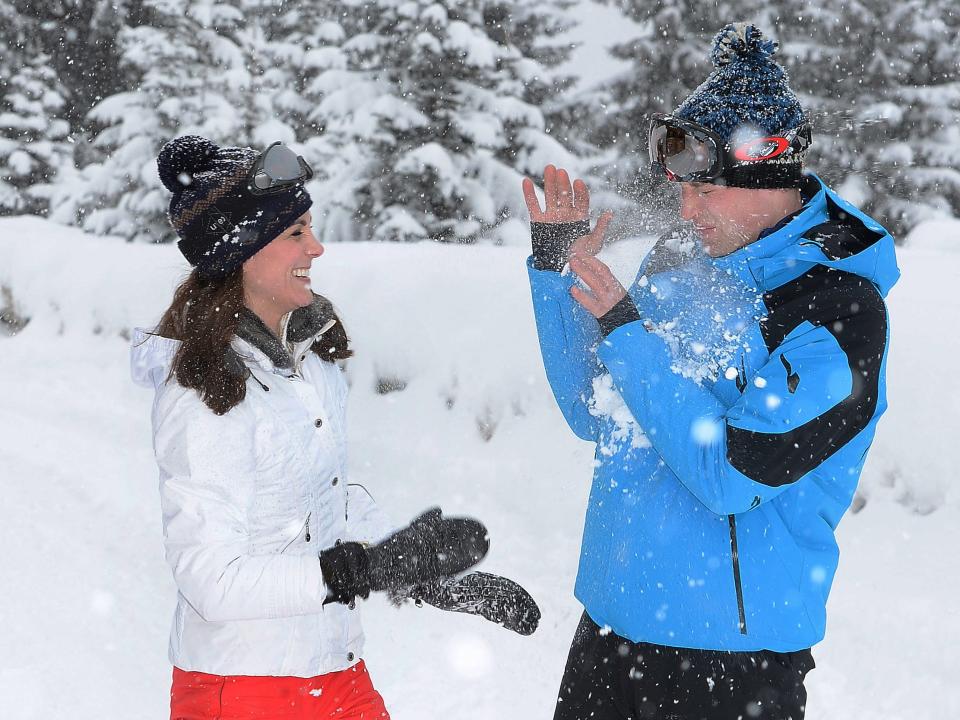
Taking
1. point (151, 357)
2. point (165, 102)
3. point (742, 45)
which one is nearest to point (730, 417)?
point (742, 45)

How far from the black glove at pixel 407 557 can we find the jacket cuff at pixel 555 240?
2.54ft

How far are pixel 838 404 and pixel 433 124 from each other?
12.8 meters

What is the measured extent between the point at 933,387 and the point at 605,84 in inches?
426

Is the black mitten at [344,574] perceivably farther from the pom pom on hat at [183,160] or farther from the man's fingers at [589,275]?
the pom pom on hat at [183,160]

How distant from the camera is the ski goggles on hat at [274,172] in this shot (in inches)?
91.1

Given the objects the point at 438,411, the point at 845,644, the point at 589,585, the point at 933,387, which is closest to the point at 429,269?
the point at 438,411

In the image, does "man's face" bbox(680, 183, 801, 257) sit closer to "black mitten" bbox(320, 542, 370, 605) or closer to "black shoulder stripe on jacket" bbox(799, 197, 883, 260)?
"black shoulder stripe on jacket" bbox(799, 197, 883, 260)

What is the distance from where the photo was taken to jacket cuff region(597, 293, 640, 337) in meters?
2.16

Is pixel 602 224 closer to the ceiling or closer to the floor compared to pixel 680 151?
closer to the floor

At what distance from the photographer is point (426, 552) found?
2.07 meters

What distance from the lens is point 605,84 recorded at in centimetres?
1529

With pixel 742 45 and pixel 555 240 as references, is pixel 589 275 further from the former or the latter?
pixel 742 45

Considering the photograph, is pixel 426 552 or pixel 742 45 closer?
pixel 426 552

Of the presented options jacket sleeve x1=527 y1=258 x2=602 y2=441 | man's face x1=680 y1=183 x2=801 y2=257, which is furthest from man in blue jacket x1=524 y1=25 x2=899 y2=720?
jacket sleeve x1=527 y1=258 x2=602 y2=441
